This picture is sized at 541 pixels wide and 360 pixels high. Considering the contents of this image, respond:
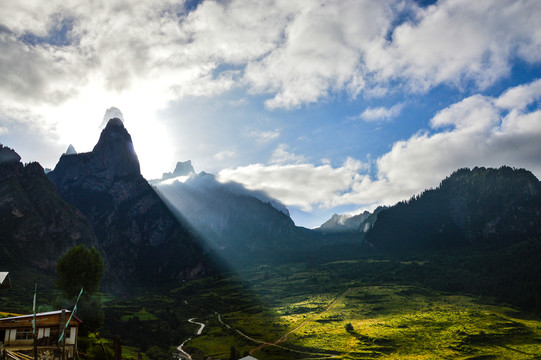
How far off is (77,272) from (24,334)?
43.1 meters

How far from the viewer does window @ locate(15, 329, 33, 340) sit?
47375 mm

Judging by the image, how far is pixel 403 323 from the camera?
6216 inches

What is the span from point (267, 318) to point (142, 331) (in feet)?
226

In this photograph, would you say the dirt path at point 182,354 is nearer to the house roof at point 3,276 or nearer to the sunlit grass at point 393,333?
the sunlit grass at point 393,333

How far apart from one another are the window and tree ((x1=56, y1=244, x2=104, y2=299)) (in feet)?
139

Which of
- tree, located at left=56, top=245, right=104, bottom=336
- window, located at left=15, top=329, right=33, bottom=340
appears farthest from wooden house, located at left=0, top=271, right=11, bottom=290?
tree, located at left=56, top=245, right=104, bottom=336

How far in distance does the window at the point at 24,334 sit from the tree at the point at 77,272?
139ft

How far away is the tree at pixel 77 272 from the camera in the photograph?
87.2m

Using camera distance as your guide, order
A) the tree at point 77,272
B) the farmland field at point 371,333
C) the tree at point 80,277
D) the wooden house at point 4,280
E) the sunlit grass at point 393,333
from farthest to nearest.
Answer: the farmland field at point 371,333 → the sunlit grass at point 393,333 → the tree at point 77,272 → the tree at point 80,277 → the wooden house at point 4,280

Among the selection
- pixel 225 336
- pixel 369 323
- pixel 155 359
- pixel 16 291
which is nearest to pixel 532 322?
pixel 369 323

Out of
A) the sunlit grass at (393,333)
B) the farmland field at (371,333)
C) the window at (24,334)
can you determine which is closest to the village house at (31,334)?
the window at (24,334)

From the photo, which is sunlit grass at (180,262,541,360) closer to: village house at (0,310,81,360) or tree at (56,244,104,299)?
tree at (56,244,104,299)

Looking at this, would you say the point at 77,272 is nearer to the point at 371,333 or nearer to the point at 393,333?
the point at 371,333

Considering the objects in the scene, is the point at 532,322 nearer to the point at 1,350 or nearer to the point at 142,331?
the point at 142,331
